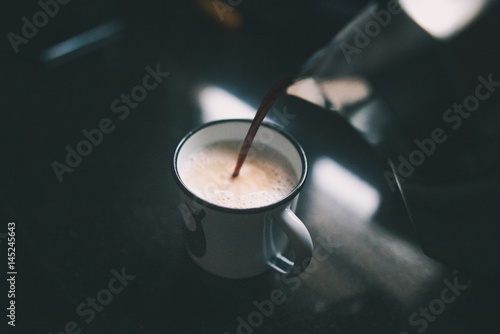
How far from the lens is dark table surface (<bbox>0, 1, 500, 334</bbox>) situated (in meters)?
0.56

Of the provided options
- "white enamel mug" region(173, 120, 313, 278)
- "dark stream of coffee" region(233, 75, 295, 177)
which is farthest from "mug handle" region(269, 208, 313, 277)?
"dark stream of coffee" region(233, 75, 295, 177)

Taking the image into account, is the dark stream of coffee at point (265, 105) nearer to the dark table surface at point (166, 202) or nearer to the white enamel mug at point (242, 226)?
the white enamel mug at point (242, 226)

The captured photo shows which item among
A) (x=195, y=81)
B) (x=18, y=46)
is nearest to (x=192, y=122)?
(x=195, y=81)

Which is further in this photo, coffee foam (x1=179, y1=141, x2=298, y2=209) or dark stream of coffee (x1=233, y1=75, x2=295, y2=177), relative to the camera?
coffee foam (x1=179, y1=141, x2=298, y2=209)

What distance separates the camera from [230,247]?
52 cm

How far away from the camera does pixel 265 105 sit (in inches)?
19.7

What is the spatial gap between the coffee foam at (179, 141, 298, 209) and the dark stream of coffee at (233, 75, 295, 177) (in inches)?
0.9

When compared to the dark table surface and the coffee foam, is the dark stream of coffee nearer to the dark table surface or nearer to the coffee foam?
the coffee foam

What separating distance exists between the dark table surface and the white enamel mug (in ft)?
0.14

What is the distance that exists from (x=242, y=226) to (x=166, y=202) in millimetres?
221

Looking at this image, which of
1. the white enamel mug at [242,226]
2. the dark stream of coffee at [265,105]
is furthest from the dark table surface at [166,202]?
the dark stream of coffee at [265,105]

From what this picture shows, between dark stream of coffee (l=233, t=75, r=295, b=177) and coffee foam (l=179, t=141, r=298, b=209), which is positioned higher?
dark stream of coffee (l=233, t=75, r=295, b=177)

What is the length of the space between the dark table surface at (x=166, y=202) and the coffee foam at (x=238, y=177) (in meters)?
0.11

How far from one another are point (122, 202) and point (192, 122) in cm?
22
